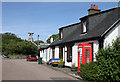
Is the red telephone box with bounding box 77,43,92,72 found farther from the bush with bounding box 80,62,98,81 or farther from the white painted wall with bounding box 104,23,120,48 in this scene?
the bush with bounding box 80,62,98,81

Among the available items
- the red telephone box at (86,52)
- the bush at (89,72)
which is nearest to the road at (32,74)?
the bush at (89,72)

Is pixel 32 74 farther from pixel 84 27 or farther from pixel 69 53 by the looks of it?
pixel 84 27

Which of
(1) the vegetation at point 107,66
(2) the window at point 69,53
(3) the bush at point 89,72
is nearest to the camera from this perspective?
(1) the vegetation at point 107,66

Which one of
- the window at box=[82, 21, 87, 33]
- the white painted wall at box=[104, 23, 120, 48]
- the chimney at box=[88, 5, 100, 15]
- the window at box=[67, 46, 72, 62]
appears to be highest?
the chimney at box=[88, 5, 100, 15]

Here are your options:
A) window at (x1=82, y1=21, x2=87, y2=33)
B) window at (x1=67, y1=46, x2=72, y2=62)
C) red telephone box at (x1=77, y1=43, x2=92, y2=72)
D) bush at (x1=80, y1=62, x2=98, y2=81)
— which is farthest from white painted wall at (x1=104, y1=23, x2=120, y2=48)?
window at (x1=67, y1=46, x2=72, y2=62)

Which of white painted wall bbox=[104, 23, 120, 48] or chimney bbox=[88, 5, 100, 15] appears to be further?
chimney bbox=[88, 5, 100, 15]

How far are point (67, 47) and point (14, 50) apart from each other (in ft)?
121

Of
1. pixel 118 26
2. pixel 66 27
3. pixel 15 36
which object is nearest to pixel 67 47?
pixel 66 27

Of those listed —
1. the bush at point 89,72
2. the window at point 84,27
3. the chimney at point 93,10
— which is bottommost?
the bush at point 89,72

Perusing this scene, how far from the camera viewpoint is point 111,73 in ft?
32.5

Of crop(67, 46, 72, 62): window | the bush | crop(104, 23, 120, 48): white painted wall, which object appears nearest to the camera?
the bush

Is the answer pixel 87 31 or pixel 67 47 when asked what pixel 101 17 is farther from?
pixel 67 47

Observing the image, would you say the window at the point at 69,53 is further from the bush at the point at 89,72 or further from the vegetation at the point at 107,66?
the vegetation at the point at 107,66

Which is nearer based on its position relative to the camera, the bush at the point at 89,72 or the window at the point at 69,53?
the bush at the point at 89,72
